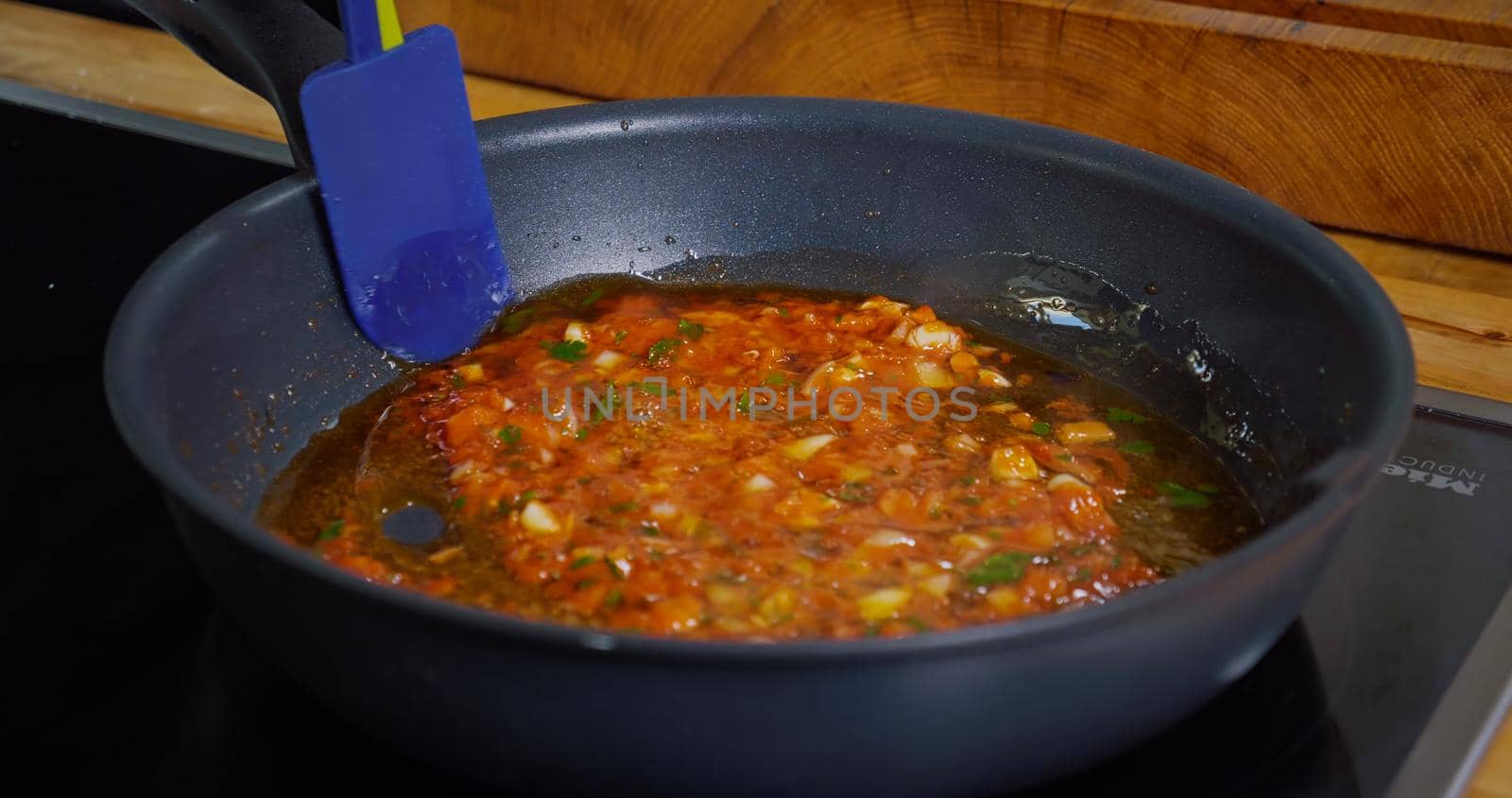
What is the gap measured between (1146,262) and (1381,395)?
1.51 feet

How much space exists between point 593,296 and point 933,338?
1.23 ft

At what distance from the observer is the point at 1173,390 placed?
1383 millimetres

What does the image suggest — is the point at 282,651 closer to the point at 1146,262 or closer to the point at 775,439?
the point at 775,439

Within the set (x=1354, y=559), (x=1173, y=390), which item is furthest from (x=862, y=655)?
(x=1173, y=390)

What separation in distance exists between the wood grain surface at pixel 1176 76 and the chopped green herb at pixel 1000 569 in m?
0.82

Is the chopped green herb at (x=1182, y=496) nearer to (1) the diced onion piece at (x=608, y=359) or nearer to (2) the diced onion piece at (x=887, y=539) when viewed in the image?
(2) the diced onion piece at (x=887, y=539)

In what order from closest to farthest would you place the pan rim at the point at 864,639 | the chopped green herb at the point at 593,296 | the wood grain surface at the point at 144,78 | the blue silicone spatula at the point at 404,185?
1. the pan rim at the point at 864,639
2. the blue silicone spatula at the point at 404,185
3. the chopped green herb at the point at 593,296
4. the wood grain surface at the point at 144,78

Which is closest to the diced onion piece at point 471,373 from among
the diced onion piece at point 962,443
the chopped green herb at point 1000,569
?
the diced onion piece at point 962,443

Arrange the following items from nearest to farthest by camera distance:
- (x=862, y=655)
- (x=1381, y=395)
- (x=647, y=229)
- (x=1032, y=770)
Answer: (x=862, y=655) < (x=1032, y=770) < (x=1381, y=395) < (x=647, y=229)

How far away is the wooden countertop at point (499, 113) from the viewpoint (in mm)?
1440

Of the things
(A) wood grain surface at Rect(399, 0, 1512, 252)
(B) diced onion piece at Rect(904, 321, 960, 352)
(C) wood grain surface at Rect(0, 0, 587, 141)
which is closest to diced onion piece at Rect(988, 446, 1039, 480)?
(B) diced onion piece at Rect(904, 321, 960, 352)

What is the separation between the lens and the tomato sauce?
3.44 feet

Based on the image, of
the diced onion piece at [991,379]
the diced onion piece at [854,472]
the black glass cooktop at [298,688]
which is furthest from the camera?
the diced onion piece at [991,379]

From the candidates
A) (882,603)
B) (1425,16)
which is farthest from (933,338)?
(1425,16)
